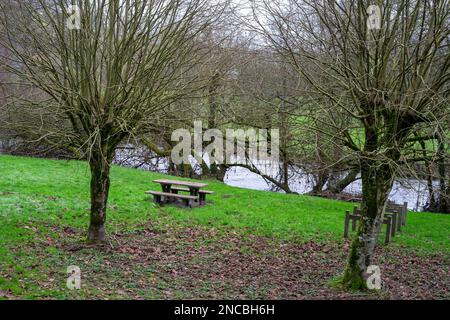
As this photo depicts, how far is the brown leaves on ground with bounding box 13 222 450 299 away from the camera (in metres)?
7.02

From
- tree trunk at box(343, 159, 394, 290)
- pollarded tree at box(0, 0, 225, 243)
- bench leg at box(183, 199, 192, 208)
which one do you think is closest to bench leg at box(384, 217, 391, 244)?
tree trunk at box(343, 159, 394, 290)

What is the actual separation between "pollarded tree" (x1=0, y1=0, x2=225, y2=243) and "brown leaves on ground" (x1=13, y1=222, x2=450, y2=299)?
102cm

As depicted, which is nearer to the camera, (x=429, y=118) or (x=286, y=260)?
(x=429, y=118)

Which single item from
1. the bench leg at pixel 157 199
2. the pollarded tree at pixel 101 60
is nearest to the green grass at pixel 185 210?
the bench leg at pixel 157 199

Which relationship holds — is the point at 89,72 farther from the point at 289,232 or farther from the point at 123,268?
the point at 289,232

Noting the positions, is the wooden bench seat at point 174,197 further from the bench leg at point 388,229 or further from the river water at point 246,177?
the river water at point 246,177

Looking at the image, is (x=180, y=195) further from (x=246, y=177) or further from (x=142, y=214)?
(x=246, y=177)

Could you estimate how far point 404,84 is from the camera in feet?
23.1

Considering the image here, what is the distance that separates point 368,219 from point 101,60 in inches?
197

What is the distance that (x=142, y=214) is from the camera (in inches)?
463

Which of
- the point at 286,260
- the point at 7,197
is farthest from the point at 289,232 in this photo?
the point at 7,197

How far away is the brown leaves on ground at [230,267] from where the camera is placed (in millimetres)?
7020

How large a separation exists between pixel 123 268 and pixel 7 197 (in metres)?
5.28
